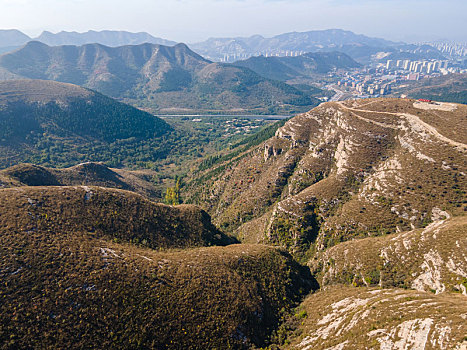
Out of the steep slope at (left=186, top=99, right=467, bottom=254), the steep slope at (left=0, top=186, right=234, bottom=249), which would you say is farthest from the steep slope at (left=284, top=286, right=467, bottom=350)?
the steep slope at (left=0, top=186, right=234, bottom=249)

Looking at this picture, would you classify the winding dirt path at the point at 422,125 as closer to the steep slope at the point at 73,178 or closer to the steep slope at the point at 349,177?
the steep slope at the point at 349,177

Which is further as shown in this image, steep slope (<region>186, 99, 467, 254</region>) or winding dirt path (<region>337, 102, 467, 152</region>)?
winding dirt path (<region>337, 102, 467, 152</region>)

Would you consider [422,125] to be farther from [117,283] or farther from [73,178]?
[73,178]

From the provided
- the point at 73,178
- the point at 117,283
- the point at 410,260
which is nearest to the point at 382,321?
the point at 410,260

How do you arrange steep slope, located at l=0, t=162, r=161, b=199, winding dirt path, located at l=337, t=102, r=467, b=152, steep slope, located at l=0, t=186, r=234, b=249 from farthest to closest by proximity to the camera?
1. steep slope, located at l=0, t=162, r=161, b=199
2. winding dirt path, located at l=337, t=102, r=467, b=152
3. steep slope, located at l=0, t=186, r=234, b=249

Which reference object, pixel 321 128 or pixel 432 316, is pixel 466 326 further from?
pixel 321 128

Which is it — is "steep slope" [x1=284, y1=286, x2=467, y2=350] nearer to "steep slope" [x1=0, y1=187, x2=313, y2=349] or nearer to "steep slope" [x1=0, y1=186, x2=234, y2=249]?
"steep slope" [x1=0, y1=187, x2=313, y2=349]

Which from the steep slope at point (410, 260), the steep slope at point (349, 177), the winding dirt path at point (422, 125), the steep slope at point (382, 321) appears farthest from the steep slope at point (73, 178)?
the winding dirt path at point (422, 125)

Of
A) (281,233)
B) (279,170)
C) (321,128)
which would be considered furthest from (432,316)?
(321,128)
